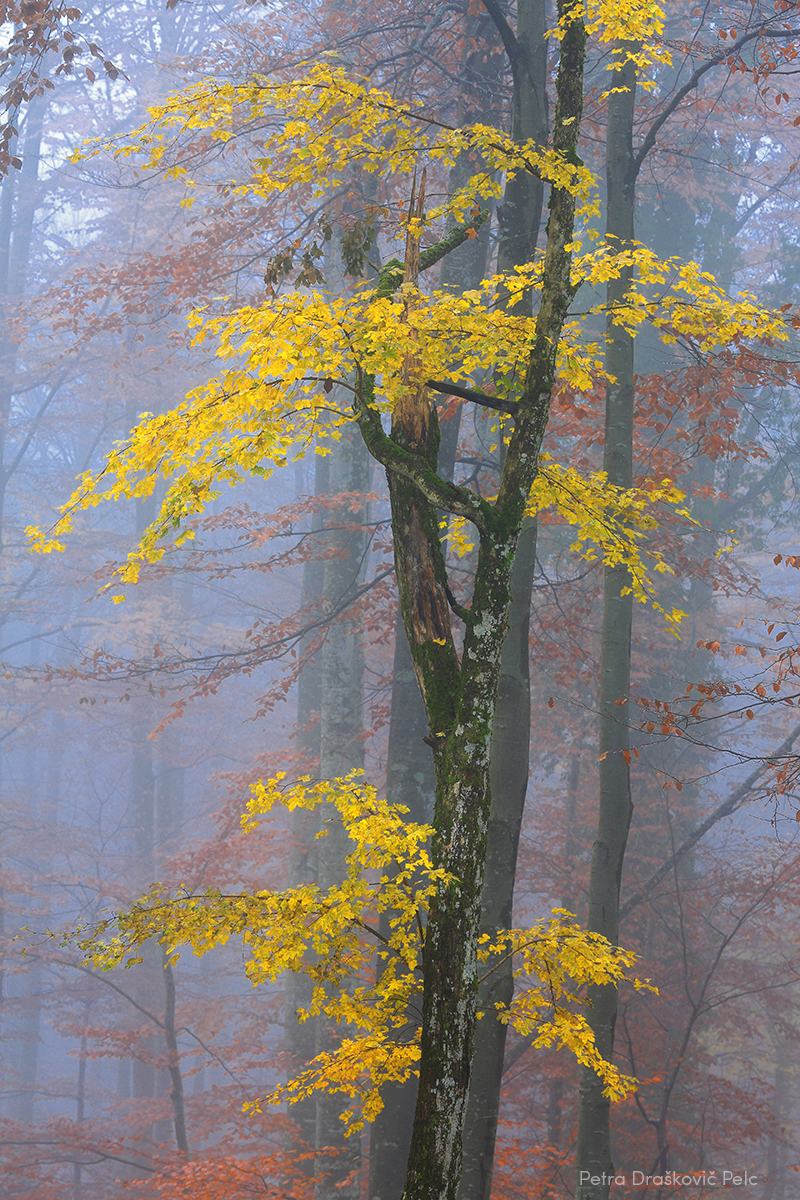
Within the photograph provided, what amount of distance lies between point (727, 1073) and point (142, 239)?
858 inches

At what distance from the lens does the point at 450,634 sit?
13.1ft

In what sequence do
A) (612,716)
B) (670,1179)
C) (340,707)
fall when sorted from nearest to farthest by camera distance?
1. (612,716)
2. (670,1179)
3. (340,707)

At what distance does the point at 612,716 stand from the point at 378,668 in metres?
12.8

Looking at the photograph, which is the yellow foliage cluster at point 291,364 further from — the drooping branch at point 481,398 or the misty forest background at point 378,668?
the misty forest background at point 378,668

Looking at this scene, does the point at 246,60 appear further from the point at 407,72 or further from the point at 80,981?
the point at 80,981

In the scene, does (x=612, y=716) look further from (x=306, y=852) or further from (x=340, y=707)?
(x=306, y=852)

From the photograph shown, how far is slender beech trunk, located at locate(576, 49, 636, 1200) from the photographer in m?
5.27

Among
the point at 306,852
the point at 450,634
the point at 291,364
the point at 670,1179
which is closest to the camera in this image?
the point at 291,364

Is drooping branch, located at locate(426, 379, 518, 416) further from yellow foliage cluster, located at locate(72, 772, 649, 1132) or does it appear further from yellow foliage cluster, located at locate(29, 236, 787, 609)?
yellow foliage cluster, located at locate(72, 772, 649, 1132)

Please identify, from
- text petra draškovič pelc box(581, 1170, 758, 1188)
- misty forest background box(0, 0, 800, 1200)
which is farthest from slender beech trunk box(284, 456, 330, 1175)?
text petra draškovič pelc box(581, 1170, 758, 1188)

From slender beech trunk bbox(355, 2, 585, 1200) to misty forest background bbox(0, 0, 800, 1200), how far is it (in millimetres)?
902

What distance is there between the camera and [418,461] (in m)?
4.00

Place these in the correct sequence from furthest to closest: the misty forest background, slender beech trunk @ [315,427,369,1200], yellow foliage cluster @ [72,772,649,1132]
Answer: slender beech trunk @ [315,427,369,1200] → the misty forest background → yellow foliage cluster @ [72,772,649,1132]

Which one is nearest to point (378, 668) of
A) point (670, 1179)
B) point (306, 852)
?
point (306, 852)
